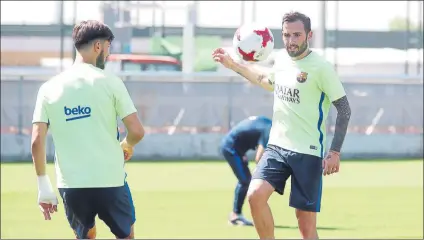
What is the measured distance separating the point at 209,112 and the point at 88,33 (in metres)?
21.1

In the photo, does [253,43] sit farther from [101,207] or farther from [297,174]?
[101,207]

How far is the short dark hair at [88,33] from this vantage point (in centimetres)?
768

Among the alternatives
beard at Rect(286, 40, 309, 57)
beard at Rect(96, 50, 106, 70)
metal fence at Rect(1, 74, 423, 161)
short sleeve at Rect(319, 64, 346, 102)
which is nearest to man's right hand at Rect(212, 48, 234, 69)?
beard at Rect(286, 40, 309, 57)

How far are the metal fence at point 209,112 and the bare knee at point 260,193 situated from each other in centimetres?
1817

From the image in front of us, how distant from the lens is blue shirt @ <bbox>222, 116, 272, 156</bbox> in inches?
563

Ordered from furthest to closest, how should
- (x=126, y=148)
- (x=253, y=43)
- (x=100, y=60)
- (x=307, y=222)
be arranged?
(x=253, y=43) < (x=307, y=222) < (x=126, y=148) < (x=100, y=60)

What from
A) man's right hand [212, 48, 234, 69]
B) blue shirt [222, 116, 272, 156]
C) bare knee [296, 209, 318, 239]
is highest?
man's right hand [212, 48, 234, 69]

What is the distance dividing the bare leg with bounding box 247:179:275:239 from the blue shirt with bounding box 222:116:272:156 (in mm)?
4172

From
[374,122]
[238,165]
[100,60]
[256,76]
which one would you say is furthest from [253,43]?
[374,122]

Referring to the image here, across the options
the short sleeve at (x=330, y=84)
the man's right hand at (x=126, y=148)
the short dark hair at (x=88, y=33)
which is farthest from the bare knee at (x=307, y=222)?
the short dark hair at (x=88, y=33)

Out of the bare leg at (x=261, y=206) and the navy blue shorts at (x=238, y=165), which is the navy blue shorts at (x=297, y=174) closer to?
the bare leg at (x=261, y=206)

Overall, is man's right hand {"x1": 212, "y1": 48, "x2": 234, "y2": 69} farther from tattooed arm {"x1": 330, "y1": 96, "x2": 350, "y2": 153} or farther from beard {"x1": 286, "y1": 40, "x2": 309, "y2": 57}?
tattooed arm {"x1": 330, "y1": 96, "x2": 350, "y2": 153}

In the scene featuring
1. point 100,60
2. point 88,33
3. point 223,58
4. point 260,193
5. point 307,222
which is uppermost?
point 88,33

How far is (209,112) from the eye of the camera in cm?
2875
